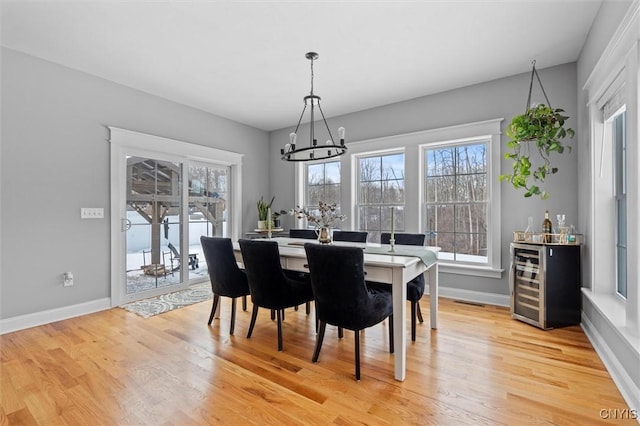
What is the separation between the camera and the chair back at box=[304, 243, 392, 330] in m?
1.99

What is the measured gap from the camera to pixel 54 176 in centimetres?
318

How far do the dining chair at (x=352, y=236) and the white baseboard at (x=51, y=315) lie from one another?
285 centimetres

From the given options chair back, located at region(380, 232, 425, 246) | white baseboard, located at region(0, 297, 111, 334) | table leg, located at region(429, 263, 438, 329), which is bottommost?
white baseboard, located at region(0, 297, 111, 334)

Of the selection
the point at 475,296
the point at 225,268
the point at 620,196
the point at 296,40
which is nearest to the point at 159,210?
the point at 225,268

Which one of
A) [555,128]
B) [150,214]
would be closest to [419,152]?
[555,128]

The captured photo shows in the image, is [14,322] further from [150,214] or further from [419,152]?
[419,152]

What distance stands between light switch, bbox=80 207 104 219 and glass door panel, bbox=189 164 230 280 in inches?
47.0

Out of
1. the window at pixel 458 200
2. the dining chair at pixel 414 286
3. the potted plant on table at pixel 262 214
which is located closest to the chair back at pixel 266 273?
the dining chair at pixel 414 286

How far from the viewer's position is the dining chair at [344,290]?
1.99m

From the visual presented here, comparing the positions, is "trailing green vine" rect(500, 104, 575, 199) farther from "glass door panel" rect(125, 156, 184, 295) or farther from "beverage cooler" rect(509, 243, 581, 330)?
"glass door panel" rect(125, 156, 184, 295)

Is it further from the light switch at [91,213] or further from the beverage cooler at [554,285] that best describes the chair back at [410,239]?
the light switch at [91,213]

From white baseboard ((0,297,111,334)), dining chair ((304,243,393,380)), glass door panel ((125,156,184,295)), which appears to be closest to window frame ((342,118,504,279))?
dining chair ((304,243,393,380))

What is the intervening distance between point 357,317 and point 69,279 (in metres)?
3.24

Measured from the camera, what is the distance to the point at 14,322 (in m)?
2.92
